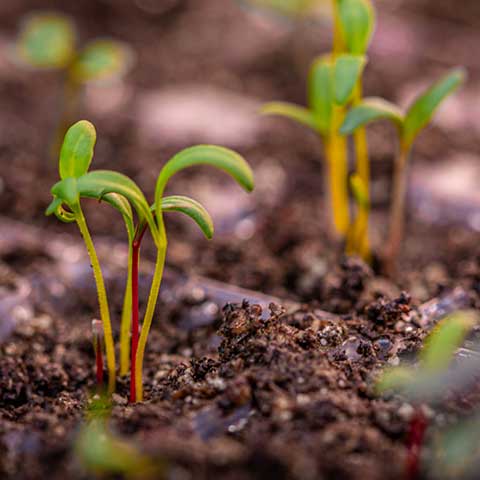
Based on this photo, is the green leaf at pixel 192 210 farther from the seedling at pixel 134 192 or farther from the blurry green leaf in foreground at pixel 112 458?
the blurry green leaf in foreground at pixel 112 458

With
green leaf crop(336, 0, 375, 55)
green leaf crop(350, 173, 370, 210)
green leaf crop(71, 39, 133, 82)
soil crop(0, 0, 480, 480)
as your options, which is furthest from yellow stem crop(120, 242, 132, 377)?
green leaf crop(71, 39, 133, 82)

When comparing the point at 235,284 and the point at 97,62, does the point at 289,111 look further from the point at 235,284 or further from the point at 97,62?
the point at 97,62

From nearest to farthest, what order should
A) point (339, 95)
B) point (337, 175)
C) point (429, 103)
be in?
point (339, 95), point (429, 103), point (337, 175)

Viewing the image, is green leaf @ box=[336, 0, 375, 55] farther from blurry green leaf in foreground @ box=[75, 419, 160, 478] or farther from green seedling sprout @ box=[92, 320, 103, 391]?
blurry green leaf in foreground @ box=[75, 419, 160, 478]

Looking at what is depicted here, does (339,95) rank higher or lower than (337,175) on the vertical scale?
higher

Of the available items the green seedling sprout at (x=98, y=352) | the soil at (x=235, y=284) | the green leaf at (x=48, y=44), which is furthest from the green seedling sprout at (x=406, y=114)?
the green leaf at (x=48, y=44)

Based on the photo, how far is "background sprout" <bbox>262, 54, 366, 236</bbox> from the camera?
4.79 ft

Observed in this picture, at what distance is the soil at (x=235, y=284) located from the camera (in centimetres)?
113

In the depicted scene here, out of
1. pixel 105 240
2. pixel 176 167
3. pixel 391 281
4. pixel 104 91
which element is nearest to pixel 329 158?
pixel 391 281

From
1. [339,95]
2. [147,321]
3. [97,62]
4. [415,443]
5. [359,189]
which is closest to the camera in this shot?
[415,443]

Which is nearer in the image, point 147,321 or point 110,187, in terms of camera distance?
point 110,187

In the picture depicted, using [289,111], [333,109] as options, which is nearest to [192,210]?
[289,111]

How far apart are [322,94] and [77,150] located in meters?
0.69

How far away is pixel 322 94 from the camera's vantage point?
69.7 inches
